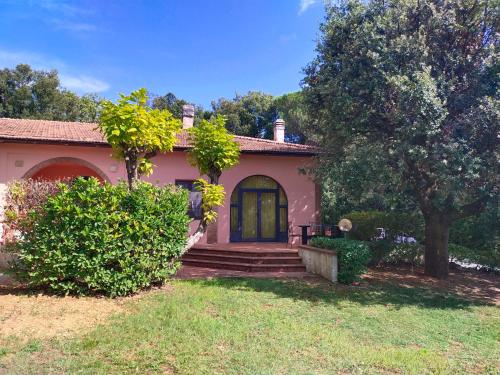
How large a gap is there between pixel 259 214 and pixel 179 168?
392 centimetres

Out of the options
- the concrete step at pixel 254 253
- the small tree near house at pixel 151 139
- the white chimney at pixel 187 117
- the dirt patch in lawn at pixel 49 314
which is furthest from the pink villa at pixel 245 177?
the dirt patch in lawn at pixel 49 314

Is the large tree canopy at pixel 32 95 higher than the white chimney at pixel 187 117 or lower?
higher

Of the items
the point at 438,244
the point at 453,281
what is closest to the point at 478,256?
the point at 453,281

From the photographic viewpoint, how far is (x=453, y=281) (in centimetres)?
1067

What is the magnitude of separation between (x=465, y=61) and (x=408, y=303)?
5828mm

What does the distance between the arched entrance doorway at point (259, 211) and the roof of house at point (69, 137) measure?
146cm

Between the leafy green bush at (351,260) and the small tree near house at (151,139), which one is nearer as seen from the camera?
the small tree near house at (151,139)

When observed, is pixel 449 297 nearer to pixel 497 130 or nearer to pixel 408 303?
pixel 408 303

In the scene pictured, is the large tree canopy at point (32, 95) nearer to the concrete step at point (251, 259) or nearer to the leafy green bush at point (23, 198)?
the concrete step at point (251, 259)

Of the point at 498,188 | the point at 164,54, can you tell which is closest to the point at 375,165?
the point at 498,188

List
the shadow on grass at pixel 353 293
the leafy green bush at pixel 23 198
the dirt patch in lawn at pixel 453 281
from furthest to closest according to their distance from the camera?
the dirt patch in lawn at pixel 453 281
the shadow on grass at pixel 353 293
the leafy green bush at pixel 23 198

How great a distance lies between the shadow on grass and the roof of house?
5457 millimetres

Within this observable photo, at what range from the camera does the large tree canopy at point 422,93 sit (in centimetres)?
789

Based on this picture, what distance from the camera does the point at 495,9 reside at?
854 centimetres
